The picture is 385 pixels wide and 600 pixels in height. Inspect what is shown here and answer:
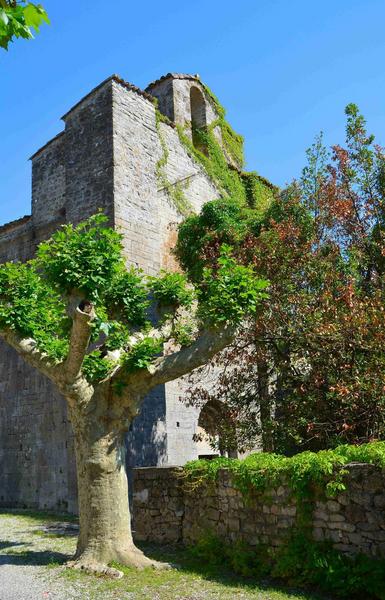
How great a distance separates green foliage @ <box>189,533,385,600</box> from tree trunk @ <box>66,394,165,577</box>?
3.42 ft

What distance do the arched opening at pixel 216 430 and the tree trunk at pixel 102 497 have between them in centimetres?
400

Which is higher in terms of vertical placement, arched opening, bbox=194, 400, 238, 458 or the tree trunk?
Answer: arched opening, bbox=194, 400, 238, 458

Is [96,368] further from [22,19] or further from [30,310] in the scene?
[22,19]

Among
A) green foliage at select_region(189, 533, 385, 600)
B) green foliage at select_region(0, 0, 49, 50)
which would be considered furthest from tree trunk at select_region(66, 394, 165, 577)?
green foliage at select_region(0, 0, 49, 50)

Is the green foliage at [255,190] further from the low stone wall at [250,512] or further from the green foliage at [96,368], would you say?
the green foliage at [96,368]

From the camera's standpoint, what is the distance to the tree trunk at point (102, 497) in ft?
23.3

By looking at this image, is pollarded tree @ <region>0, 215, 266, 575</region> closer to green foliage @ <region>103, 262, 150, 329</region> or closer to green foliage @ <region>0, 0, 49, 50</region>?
green foliage @ <region>103, 262, 150, 329</region>

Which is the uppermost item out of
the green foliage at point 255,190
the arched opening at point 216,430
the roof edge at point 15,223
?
the green foliage at point 255,190

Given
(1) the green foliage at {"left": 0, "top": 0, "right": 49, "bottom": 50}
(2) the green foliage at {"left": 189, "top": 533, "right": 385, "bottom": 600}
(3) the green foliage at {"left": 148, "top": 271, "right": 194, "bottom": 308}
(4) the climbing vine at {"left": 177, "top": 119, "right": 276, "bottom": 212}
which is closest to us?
(1) the green foliage at {"left": 0, "top": 0, "right": 49, "bottom": 50}

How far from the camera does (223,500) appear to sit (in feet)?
25.3

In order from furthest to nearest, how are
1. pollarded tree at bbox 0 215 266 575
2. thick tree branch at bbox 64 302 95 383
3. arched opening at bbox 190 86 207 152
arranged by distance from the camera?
arched opening at bbox 190 86 207 152, pollarded tree at bbox 0 215 266 575, thick tree branch at bbox 64 302 95 383

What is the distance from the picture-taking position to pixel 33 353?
775 centimetres

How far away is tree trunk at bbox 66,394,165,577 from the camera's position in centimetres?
709

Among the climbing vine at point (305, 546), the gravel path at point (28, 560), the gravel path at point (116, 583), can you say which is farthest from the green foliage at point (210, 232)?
the gravel path at point (116, 583)
